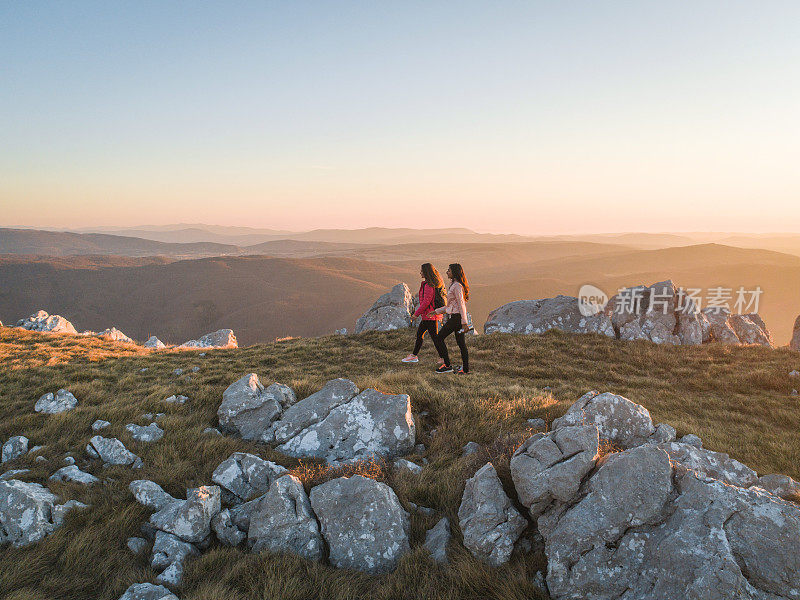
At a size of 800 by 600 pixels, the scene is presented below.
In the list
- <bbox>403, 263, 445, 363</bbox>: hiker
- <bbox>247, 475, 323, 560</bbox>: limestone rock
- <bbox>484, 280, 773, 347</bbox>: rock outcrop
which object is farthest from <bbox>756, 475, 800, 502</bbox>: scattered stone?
<bbox>484, 280, 773, 347</bbox>: rock outcrop

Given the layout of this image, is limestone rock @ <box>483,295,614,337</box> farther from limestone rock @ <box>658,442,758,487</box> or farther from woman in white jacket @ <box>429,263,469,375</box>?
limestone rock @ <box>658,442,758,487</box>

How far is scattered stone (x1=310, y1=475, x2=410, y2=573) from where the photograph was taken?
4012mm

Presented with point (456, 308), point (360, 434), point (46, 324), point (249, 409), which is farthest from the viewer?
point (46, 324)

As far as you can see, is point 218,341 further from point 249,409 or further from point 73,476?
point 73,476

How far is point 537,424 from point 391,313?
1513 cm

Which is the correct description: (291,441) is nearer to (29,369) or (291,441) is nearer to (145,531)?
(145,531)

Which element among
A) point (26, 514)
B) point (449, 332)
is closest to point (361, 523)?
point (26, 514)

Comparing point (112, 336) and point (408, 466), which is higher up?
point (408, 466)

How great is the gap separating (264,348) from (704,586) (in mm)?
16630

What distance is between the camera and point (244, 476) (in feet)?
17.3

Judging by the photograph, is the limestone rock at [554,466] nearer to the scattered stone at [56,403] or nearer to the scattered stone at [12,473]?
the scattered stone at [12,473]

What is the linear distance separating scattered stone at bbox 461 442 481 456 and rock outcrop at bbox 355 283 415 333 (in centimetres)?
1376

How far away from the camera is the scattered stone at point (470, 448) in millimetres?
6054

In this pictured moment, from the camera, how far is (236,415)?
7539mm
